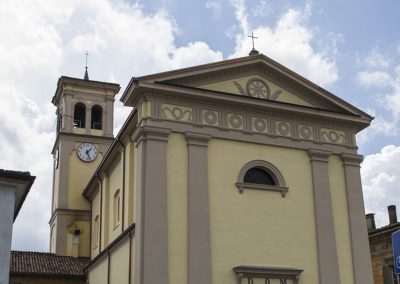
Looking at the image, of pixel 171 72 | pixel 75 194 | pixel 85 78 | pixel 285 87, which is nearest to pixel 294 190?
pixel 285 87

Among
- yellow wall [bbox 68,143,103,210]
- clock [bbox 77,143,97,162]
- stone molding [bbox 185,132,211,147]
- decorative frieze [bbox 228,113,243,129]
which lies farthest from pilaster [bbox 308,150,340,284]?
clock [bbox 77,143,97,162]

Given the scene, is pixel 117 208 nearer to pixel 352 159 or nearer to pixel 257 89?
pixel 257 89

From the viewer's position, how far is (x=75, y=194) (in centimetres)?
3028

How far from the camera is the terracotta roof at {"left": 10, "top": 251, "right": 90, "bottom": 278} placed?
25984mm

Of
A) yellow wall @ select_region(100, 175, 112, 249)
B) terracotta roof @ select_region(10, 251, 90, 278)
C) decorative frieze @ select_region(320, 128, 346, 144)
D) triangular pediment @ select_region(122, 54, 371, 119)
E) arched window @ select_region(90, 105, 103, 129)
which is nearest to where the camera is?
triangular pediment @ select_region(122, 54, 371, 119)

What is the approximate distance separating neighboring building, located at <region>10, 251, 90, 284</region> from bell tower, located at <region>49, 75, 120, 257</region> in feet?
4.58

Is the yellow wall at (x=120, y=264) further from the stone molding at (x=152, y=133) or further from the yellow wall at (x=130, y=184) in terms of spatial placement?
the stone molding at (x=152, y=133)

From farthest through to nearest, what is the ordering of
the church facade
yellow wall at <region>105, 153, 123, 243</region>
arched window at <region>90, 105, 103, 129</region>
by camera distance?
arched window at <region>90, 105, 103, 129</region>
yellow wall at <region>105, 153, 123, 243</region>
the church facade

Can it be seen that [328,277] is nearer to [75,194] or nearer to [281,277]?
[281,277]

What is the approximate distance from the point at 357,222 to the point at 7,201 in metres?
11.9

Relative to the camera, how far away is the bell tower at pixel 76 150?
1150 inches

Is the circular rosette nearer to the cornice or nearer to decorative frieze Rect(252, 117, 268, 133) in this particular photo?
the cornice

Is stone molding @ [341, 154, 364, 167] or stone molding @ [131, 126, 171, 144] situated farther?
stone molding @ [341, 154, 364, 167]

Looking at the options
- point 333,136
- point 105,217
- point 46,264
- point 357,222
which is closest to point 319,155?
point 333,136
